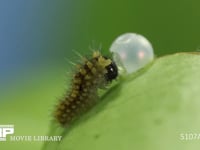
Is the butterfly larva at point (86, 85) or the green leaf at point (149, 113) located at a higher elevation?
the butterfly larva at point (86, 85)

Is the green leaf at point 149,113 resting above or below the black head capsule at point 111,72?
below

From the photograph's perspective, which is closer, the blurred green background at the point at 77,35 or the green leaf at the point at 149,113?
the green leaf at the point at 149,113

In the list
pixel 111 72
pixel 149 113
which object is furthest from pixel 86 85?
pixel 149 113

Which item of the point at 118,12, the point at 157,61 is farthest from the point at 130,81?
the point at 118,12

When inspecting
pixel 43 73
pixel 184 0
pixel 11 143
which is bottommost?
pixel 11 143

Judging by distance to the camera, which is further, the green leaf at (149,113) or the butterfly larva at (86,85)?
the butterfly larva at (86,85)

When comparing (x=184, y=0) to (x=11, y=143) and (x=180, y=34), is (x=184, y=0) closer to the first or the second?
(x=180, y=34)
